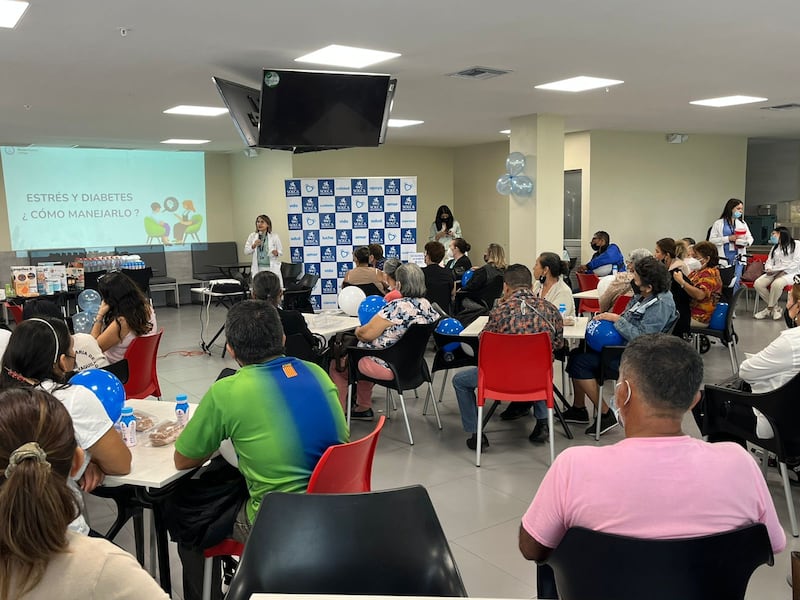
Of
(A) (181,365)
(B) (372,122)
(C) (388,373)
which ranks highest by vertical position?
(B) (372,122)

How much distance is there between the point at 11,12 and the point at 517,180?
6.51m

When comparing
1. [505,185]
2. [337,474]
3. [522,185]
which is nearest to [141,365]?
[337,474]

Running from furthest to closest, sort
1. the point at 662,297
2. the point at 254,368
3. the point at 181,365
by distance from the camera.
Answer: the point at 181,365 → the point at 662,297 → the point at 254,368

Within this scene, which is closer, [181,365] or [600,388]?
[600,388]

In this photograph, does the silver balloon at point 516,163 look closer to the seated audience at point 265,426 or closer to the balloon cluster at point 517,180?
the balloon cluster at point 517,180

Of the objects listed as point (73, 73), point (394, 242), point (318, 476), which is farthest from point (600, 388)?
point (394, 242)

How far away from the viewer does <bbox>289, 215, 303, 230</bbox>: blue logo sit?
1053cm

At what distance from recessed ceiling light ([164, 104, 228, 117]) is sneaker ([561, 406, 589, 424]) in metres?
5.27

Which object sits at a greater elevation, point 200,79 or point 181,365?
point 200,79

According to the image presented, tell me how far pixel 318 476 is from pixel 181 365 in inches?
219

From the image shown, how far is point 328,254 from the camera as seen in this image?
1070 cm

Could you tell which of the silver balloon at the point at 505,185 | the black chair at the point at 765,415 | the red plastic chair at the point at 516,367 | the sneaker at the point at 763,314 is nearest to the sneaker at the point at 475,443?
the red plastic chair at the point at 516,367

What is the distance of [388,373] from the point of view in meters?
4.77

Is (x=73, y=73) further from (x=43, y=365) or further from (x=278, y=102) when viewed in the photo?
(x=43, y=365)
